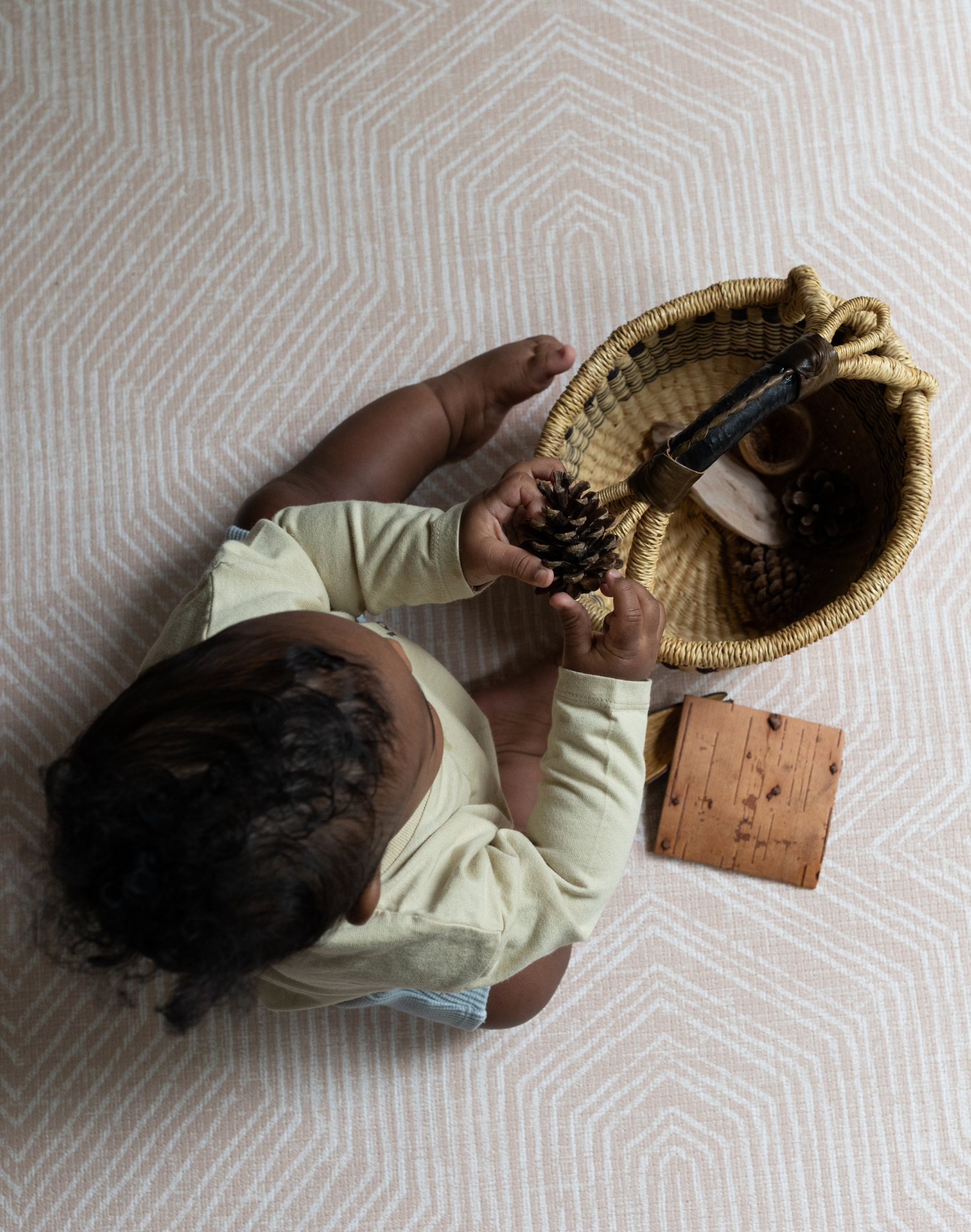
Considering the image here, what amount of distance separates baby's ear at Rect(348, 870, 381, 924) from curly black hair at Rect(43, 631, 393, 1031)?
0.02 meters

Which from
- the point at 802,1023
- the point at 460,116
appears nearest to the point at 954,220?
the point at 460,116

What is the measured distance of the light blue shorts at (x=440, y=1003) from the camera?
0.65 m

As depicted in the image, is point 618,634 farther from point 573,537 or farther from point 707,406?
point 707,406

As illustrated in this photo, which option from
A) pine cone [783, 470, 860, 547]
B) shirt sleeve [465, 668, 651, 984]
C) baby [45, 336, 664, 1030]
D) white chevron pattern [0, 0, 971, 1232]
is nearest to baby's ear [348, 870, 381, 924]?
baby [45, 336, 664, 1030]

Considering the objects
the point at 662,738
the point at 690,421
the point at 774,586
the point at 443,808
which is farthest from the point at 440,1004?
the point at 690,421

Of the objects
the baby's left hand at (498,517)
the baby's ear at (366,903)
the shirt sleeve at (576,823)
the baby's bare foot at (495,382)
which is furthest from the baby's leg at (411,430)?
the baby's ear at (366,903)

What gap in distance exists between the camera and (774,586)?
29.6 inches

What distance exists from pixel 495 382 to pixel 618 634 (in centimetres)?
27

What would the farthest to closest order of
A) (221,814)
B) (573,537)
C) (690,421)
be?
(690,421) → (573,537) → (221,814)

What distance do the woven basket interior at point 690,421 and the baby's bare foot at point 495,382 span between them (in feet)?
0.21

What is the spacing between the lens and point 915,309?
83 centimetres

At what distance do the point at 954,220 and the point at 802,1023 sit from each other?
0.71 meters

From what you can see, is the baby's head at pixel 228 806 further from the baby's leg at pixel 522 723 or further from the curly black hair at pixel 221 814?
the baby's leg at pixel 522 723

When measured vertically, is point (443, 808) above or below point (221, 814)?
below
